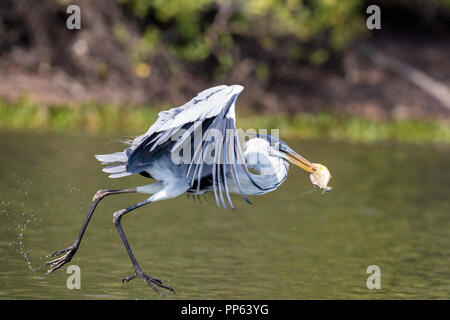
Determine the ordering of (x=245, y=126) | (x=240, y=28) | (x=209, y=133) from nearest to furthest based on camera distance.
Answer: (x=209, y=133) → (x=245, y=126) → (x=240, y=28)

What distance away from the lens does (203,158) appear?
730cm

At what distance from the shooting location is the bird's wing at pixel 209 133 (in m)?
6.97

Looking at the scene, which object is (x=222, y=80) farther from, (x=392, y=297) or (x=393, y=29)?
(x=392, y=297)

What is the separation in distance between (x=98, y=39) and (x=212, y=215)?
34.4 ft

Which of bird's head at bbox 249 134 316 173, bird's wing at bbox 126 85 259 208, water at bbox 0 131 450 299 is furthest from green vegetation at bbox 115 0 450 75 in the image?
bird's wing at bbox 126 85 259 208

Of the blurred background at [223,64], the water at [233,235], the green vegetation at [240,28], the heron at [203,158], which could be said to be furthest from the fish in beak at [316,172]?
the green vegetation at [240,28]

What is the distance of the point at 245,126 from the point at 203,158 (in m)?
12.4

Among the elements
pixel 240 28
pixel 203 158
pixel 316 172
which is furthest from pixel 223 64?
pixel 203 158

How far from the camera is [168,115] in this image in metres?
7.46

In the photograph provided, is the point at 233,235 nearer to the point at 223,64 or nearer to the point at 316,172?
the point at 316,172

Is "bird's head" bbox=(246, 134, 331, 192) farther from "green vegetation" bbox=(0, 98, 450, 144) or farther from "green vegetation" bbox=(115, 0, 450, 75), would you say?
"green vegetation" bbox=(115, 0, 450, 75)

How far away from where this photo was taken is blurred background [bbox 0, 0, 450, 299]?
9133 millimetres

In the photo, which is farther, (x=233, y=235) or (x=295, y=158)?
(x=233, y=235)
